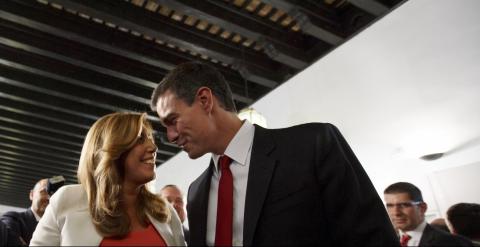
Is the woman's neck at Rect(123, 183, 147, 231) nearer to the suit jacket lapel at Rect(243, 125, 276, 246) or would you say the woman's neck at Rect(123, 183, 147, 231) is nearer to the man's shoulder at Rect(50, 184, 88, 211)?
the man's shoulder at Rect(50, 184, 88, 211)

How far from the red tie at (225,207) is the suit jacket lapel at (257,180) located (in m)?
0.09

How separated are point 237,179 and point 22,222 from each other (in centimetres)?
268

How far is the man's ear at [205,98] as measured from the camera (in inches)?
64.1

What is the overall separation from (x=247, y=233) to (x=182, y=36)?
2.75m

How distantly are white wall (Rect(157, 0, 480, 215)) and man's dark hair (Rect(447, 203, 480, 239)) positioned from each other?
1.68 ft

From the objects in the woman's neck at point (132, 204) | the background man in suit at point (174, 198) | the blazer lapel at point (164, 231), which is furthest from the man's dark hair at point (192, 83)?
the background man in suit at point (174, 198)

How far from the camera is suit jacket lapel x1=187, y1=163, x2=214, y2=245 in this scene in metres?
1.47

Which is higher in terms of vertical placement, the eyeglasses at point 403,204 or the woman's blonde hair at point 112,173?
the woman's blonde hair at point 112,173

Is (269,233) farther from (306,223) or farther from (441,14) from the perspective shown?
(441,14)

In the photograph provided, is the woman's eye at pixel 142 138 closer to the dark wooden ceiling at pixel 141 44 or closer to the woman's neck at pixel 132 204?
the woman's neck at pixel 132 204

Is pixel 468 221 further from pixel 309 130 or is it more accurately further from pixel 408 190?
pixel 309 130

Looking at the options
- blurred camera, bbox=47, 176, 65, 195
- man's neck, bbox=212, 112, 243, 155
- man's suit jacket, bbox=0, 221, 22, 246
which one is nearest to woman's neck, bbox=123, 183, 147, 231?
man's neck, bbox=212, 112, 243, 155

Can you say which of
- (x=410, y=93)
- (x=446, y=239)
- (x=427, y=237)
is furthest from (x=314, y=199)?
(x=410, y=93)

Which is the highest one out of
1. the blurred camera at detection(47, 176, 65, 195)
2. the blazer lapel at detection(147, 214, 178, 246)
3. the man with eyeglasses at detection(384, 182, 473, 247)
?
the blurred camera at detection(47, 176, 65, 195)
